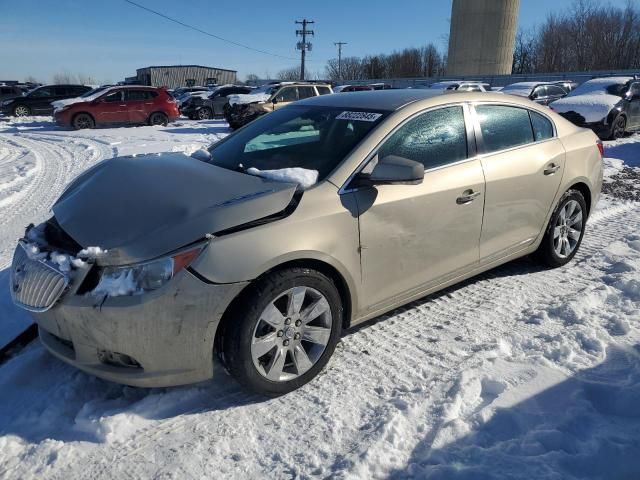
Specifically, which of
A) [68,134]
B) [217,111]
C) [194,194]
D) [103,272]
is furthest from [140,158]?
[217,111]

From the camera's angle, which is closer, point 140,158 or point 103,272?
point 103,272

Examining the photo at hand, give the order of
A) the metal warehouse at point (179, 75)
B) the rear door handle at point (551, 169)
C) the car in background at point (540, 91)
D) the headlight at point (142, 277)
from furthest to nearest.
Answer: the metal warehouse at point (179, 75), the car in background at point (540, 91), the rear door handle at point (551, 169), the headlight at point (142, 277)

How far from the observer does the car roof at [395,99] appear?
333 cm

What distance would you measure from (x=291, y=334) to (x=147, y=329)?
29.6 inches

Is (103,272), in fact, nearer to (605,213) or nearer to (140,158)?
(140,158)

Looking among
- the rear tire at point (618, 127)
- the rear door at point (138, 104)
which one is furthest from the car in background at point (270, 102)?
the rear tire at point (618, 127)

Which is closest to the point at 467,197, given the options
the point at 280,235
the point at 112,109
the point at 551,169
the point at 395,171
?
the point at 395,171

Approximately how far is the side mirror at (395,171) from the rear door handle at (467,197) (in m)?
0.55

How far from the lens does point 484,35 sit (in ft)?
170

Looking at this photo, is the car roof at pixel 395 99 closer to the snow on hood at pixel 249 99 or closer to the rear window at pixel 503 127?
the rear window at pixel 503 127

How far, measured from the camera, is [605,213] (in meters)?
5.90

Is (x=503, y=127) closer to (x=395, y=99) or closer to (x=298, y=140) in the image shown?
(x=395, y=99)

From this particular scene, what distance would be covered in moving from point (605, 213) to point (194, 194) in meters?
5.33

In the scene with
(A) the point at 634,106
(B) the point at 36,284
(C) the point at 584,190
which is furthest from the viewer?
(A) the point at 634,106
